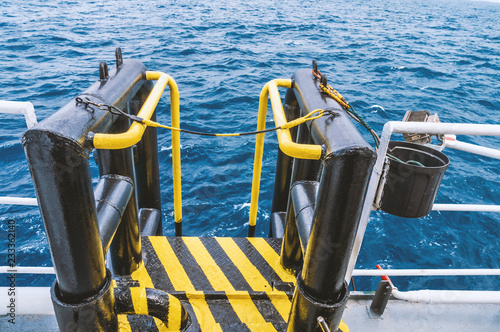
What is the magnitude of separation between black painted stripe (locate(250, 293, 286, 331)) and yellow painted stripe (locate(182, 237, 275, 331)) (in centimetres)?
3

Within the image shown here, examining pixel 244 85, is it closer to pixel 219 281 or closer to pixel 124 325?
pixel 219 281

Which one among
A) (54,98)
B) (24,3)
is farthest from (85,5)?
(54,98)

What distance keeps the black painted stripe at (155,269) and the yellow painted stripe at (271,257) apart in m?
0.83

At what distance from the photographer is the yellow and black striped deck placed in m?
2.42

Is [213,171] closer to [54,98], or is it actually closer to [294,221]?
[294,221]

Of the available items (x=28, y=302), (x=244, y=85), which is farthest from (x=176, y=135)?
(x=244, y=85)

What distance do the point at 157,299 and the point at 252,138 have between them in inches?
314

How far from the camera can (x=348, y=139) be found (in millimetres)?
1559

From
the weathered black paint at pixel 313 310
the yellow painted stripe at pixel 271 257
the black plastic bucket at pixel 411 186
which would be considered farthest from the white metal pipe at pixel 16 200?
the black plastic bucket at pixel 411 186

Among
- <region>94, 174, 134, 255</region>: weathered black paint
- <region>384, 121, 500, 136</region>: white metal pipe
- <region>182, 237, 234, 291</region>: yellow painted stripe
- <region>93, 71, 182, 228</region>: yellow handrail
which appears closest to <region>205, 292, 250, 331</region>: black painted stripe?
<region>182, 237, 234, 291</region>: yellow painted stripe

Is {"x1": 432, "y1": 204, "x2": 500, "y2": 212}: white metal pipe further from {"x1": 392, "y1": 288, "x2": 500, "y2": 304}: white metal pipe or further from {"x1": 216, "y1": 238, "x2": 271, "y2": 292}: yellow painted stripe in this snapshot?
{"x1": 216, "y1": 238, "x2": 271, "y2": 292}: yellow painted stripe

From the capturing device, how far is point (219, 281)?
2.76m

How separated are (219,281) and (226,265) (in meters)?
0.19

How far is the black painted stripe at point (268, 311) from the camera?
2.43 meters
